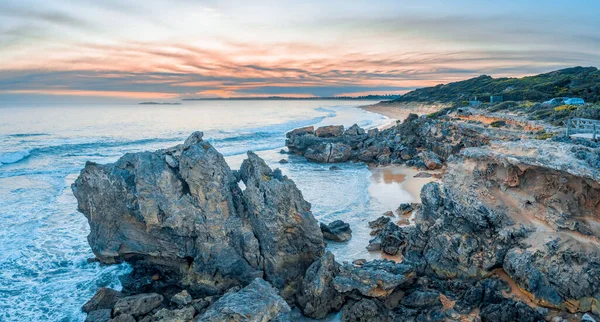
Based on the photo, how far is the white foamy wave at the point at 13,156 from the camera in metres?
37.0

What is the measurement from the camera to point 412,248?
13.9m

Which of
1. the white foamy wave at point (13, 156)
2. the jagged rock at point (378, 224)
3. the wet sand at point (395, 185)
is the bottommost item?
the wet sand at point (395, 185)

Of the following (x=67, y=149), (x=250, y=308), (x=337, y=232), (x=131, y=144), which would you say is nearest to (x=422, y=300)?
(x=250, y=308)

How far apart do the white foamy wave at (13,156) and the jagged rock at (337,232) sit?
35.5 metres

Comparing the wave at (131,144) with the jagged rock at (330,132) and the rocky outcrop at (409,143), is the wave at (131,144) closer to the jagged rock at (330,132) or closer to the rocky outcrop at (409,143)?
the jagged rock at (330,132)

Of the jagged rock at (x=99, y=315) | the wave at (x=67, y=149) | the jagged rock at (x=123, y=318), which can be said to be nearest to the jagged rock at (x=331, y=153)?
the wave at (x=67, y=149)

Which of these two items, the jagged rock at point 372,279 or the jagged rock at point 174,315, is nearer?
the jagged rock at point 174,315

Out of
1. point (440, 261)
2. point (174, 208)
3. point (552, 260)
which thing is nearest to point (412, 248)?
point (440, 261)

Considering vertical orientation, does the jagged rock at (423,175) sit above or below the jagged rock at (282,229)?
below

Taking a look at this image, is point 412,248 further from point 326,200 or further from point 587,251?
point 326,200

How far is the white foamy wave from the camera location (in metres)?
37.0

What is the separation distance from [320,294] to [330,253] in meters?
1.33

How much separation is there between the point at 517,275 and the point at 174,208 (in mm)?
10386

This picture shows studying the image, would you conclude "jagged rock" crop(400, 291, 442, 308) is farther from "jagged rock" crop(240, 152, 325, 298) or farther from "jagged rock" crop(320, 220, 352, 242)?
"jagged rock" crop(320, 220, 352, 242)
